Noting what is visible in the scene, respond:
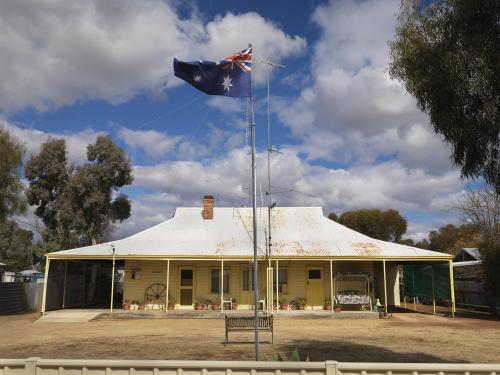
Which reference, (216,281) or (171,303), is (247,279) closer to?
(216,281)

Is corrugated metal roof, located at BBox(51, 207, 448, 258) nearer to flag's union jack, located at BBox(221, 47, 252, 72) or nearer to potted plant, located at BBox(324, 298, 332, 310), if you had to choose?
potted plant, located at BBox(324, 298, 332, 310)

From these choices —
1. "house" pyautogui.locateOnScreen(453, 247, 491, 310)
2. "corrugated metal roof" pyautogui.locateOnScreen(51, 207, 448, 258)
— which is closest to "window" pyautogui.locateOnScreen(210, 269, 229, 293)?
"corrugated metal roof" pyautogui.locateOnScreen(51, 207, 448, 258)

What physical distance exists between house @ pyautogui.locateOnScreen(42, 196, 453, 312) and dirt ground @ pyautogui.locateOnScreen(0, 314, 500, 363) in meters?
2.89

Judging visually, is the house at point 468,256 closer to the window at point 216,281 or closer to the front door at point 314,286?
the front door at point 314,286

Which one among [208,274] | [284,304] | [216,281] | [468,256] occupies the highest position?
[468,256]

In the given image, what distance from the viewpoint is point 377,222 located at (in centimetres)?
6575

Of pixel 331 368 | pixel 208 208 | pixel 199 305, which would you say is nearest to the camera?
pixel 331 368

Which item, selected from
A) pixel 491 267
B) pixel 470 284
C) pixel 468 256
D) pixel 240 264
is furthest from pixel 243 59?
pixel 468 256

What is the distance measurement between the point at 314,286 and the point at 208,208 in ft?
25.3

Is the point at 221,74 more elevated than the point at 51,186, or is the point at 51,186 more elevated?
the point at 51,186

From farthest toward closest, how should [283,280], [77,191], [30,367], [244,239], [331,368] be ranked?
[77,191] < [244,239] < [283,280] < [30,367] < [331,368]

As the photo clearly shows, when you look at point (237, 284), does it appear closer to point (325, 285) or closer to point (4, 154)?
point (325, 285)

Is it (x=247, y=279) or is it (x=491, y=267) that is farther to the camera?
(x=247, y=279)

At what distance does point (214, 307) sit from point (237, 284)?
1626 mm
